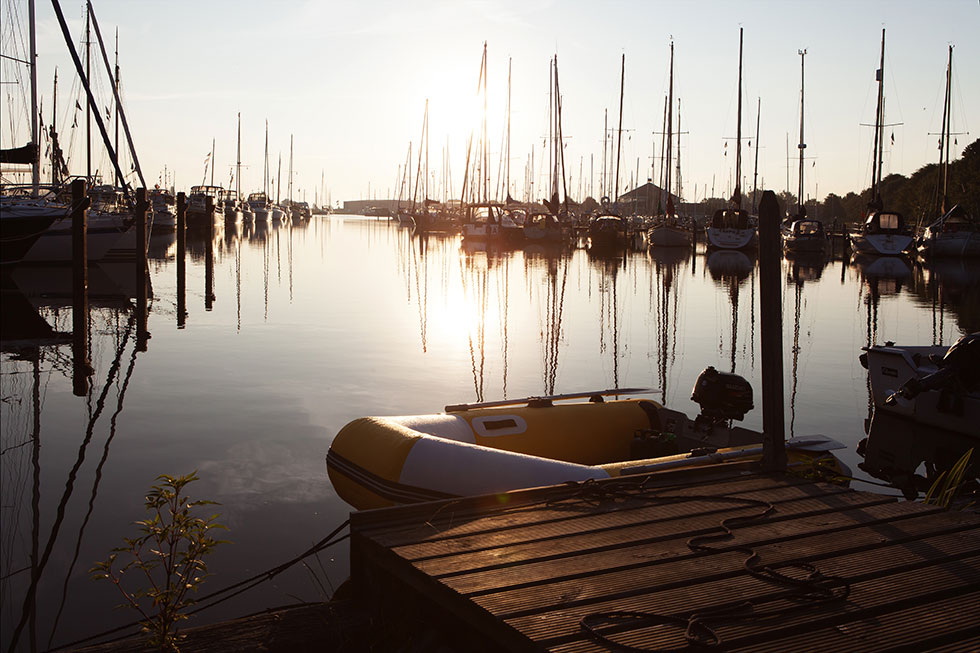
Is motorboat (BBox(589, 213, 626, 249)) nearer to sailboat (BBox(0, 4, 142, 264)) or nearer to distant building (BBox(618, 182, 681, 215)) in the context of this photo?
sailboat (BBox(0, 4, 142, 264))

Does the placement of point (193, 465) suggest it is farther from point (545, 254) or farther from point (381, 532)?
point (545, 254)

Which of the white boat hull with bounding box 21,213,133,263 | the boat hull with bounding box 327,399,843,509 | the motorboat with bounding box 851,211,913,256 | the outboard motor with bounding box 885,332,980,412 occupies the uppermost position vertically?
the motorboat with bounding box 851,211,913,256

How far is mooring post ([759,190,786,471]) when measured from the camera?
19.8 ft

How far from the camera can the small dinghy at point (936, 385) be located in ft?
26.9

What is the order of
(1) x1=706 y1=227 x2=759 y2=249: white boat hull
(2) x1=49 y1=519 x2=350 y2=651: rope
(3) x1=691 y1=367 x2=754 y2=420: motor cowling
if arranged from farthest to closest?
(1) x1=706 y1=227 x2=759 y2=249: white boat hull → (3) x1=691 y1=367 x2=754 y2=420: motor cowling → (2) x1=49 y1=519 x2=350 y2=651: rope

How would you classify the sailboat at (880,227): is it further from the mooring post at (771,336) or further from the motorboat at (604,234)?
the mooring post at (771,336)

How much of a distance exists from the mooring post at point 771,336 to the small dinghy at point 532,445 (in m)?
0.44

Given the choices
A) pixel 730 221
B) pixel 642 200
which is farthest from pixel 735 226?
pixel 642 200

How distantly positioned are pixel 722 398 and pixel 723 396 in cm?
2

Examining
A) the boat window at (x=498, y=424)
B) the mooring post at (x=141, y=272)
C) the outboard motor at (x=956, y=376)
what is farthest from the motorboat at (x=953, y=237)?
the boat window at (x=498, y=424)

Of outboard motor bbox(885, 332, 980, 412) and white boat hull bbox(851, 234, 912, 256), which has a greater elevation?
white boat hull bbox(851, 234, 912, 256)

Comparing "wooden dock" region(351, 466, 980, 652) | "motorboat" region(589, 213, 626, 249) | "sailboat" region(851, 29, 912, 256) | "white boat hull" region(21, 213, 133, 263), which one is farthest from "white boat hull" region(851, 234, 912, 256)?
"wooden dock" region(351, 466, 980, 652)

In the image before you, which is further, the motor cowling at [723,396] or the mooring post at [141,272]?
the mooring post at [141,272]

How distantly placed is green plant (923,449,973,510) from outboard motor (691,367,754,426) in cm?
157
